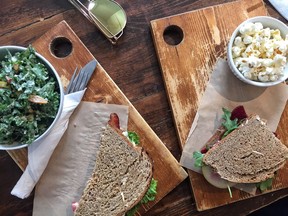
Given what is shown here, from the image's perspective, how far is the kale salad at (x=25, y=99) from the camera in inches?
55.1

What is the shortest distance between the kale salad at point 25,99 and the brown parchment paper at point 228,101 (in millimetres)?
586

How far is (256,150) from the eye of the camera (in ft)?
5.42

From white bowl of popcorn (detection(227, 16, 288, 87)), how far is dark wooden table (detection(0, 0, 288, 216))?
33cm

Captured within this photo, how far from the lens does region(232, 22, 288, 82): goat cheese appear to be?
1.55 metres

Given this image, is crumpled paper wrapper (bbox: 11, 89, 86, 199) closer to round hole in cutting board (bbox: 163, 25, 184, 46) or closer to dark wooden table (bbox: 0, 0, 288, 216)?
dark wooden table (bbox: 0, 0, 288, 216)

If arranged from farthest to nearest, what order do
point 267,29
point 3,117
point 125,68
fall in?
point 125,68, point 267,29, point 3,117

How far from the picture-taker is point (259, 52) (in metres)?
1.57

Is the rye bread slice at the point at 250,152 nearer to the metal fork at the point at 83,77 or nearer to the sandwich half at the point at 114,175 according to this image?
the sandwich half at the point at 114,175

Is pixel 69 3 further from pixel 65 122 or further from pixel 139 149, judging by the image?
pixel 139 149

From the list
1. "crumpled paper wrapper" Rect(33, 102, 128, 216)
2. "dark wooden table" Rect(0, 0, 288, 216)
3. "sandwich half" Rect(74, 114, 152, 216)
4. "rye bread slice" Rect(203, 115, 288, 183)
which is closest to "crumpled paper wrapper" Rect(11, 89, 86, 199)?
"crumpled paper wrapper" Rect(33, 102, 128, 216)

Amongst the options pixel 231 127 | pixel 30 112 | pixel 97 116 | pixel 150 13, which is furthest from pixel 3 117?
pixel 231 127

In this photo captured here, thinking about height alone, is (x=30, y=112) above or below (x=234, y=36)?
above

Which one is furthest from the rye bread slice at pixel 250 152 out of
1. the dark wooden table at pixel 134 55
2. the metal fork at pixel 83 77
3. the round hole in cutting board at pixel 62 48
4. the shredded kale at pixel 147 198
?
the round hole in cutting board at pixel 62 48

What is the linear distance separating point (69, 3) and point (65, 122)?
0.51m
